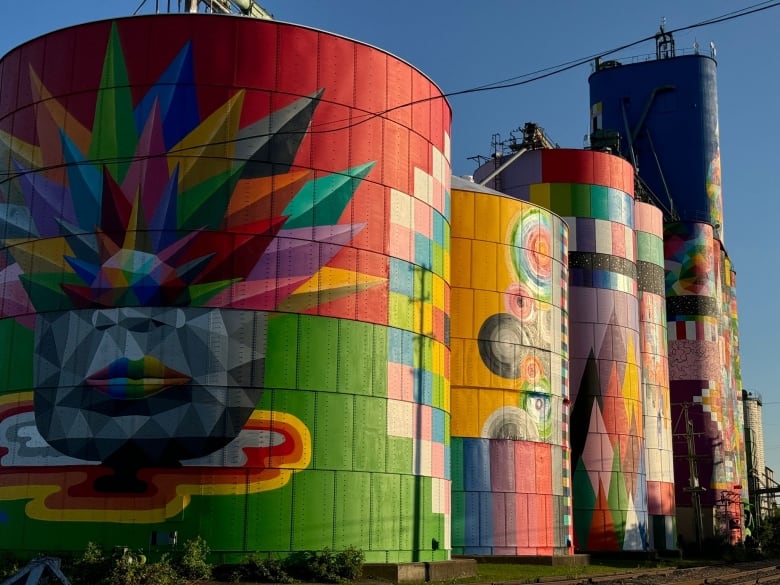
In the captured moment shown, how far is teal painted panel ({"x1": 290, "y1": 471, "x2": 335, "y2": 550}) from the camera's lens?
92.7ft

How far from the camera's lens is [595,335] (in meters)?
49.3

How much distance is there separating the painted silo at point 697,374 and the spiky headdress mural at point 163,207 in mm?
38010

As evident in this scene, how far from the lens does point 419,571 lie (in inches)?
1177

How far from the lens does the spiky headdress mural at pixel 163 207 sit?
2867cm

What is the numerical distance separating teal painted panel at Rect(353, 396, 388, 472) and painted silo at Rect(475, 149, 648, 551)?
20009 millimetres

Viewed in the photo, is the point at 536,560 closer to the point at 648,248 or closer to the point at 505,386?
the point at 505,386

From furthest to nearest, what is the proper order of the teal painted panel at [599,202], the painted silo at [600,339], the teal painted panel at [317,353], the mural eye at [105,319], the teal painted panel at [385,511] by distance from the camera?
the teal painted panel at [599,202] < the painted silo at [600,339] < the teal painted panel at [385,511] < the teal painted panel at [317,353] < the mural eye at [105,319]

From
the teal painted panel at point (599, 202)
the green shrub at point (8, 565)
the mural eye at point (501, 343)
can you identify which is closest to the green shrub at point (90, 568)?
the green shrub at point (8, 565)

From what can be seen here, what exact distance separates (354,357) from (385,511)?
468cm

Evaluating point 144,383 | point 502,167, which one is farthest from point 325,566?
point 502,167

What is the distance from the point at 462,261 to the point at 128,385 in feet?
54.7

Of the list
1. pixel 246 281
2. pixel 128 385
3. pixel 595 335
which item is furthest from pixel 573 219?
pixel 128 385

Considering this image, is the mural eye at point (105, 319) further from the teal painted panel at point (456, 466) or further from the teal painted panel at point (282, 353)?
the teal painted panel at point (456, 466)

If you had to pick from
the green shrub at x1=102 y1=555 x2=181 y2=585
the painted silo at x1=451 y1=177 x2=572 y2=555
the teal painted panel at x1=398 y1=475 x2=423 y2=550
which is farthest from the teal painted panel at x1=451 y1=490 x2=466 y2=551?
the green shrub at x1=102 y1=555 x2=181 y2=585
